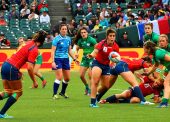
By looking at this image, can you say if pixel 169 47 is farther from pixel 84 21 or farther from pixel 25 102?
pixel 84 21

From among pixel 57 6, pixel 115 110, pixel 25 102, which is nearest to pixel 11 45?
pixel 57 6

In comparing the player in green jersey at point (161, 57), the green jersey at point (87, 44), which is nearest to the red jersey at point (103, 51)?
the player in green jersey at point (161, 57)

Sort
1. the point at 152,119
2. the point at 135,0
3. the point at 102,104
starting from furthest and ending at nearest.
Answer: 1. the point at 135,0
2. the point at 102,104
3. the point at 152,119

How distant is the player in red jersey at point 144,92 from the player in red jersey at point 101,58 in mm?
1061

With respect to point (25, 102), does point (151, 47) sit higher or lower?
higher

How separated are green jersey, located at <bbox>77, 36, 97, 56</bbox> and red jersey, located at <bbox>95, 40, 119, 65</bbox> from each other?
386 centimetres

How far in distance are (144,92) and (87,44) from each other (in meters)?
3.41

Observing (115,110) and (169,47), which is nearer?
(115,110)

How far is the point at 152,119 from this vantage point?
45.2ft

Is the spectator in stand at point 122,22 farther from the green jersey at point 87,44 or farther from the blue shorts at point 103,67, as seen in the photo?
the blue shorts at point 103,67

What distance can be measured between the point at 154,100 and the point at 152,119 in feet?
11.8

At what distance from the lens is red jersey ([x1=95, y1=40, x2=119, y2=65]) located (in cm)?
1612

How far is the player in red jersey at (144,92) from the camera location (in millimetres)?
17062

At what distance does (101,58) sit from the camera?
639 inches
